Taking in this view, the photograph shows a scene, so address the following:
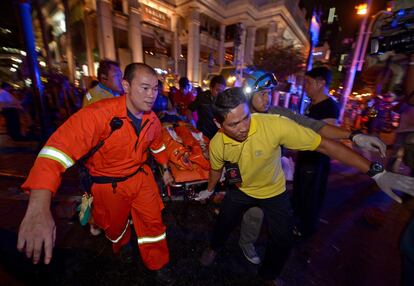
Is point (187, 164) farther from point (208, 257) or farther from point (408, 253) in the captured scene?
point (408, 253)

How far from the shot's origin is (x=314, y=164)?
8.43 feet

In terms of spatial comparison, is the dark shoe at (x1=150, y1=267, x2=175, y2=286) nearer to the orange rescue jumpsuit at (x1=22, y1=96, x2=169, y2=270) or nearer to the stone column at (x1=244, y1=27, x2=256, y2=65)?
the orange rescue jumpsuit at (x1=22, y1=96, x2=169, y2=270)

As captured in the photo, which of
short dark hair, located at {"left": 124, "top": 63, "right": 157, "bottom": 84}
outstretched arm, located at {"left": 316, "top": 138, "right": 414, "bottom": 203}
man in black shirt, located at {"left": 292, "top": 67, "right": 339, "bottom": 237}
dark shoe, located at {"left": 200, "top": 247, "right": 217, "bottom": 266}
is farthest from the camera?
man in black shirt, located at {"left": 292, "top": 67, "right": 339, "bottom": 237}

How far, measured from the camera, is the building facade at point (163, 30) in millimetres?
16672

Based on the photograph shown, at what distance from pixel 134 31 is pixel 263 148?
64.3 feet

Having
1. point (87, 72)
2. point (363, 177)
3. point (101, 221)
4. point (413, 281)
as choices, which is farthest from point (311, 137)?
point (87, 72)

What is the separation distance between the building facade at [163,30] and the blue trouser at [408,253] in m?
16.3

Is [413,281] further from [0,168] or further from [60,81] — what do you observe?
[60,81]

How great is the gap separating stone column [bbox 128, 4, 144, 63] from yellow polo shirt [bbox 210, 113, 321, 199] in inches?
743

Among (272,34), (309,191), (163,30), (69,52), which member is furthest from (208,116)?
(272,34)

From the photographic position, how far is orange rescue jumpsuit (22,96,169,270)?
5.02 feet

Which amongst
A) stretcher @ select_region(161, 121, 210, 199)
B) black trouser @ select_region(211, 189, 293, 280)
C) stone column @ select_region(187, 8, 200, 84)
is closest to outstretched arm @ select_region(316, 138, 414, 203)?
black trouser @ select_region(211, 189, 293, 280)

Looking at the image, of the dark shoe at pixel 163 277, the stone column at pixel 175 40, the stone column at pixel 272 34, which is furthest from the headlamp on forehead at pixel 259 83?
the stone column at pixel 272 34

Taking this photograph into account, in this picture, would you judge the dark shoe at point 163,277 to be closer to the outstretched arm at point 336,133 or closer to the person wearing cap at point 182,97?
the outstretched arm at point 336,133
